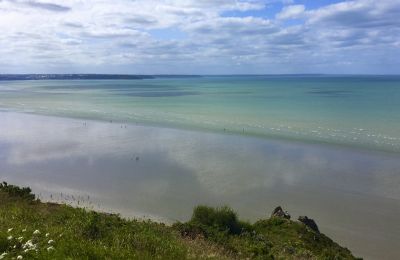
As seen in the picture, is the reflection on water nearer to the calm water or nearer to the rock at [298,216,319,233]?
the calm water

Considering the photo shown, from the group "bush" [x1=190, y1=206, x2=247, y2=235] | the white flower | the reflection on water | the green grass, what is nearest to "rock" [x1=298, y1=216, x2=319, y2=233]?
the green grass

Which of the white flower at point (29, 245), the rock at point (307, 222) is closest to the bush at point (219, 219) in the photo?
the rock at point (307, 222)

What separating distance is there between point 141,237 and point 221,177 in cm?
1984

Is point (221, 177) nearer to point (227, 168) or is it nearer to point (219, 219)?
point (227, 168)

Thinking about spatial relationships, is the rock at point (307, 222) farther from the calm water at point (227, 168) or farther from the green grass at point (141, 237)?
the calm water at point (227, 168)

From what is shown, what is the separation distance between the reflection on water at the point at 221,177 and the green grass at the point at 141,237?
434 centimetres

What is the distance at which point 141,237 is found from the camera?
12.6 m

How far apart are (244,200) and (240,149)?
1491cm

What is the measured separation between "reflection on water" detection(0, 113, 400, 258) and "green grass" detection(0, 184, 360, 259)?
4.34 meters

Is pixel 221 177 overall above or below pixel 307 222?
below

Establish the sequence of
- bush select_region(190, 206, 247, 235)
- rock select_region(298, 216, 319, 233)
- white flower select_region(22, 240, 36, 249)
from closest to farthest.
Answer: white flower select_region(22, 240, 36, 249) < bush select_region(190, 206, 247, 235) < rock select_region(298, 216, 319, 233)

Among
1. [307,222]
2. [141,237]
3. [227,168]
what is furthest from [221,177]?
[141,237]

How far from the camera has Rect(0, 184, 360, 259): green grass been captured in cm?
1042

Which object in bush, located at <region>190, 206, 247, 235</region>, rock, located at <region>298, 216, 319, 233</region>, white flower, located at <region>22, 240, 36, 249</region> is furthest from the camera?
rock, located at <region>298, 216, 319, 233</region>
